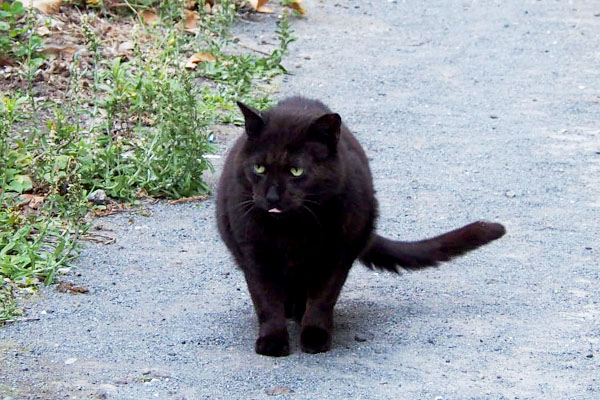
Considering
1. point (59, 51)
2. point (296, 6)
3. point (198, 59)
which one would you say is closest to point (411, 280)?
point (198, 59)

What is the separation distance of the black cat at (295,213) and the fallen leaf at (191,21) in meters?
4.50

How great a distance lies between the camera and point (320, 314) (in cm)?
461

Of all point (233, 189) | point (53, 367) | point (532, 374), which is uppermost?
point (233, 189)

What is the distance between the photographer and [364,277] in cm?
557

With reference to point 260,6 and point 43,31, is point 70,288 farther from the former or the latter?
point 260,6

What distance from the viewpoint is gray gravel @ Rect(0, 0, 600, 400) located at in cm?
422

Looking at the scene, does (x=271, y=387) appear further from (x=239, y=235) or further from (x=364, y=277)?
(x=364, y=277)

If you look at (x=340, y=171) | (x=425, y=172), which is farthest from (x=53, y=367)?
(x=425, y=172)

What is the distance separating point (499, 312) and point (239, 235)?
51.2 inches

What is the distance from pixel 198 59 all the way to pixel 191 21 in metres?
0.92

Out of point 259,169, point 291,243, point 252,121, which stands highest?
point 252,121

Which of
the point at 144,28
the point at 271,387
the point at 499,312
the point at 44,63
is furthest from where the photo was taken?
the point at 144,28

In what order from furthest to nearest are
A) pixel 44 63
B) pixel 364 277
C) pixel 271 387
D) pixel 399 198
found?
pixel 44 63
pixel 399 198
pixel 364 277
pixel 271 387

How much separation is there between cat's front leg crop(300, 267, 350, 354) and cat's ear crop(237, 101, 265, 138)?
27.1 inches
